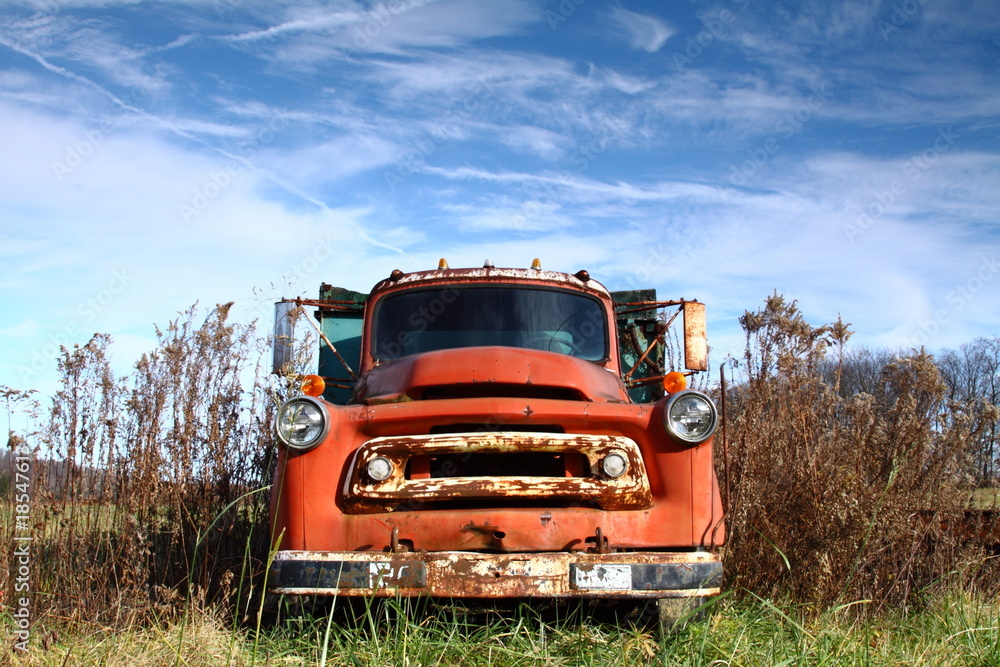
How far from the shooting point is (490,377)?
4.04 meters

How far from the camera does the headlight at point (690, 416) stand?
3762 millimetres

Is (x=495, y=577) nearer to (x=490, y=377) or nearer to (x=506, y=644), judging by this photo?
(x=506, y=644)

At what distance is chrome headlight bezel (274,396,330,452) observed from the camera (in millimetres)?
3707

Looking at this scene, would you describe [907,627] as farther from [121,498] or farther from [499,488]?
[121,498]

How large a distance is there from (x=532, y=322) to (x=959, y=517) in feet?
10.7

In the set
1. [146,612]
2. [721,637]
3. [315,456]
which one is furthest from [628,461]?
[146,612]

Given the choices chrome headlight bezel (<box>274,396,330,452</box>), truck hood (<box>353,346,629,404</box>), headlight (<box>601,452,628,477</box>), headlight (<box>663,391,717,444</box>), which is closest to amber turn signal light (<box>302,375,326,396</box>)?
truck hood (<box>353,346,629,404</box>)

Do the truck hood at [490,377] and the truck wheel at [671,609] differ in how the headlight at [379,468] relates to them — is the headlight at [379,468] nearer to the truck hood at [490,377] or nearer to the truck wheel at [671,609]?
the truck hood at [490,377]

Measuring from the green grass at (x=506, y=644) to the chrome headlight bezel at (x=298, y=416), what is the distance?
825 mm

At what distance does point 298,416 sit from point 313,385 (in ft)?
3.67

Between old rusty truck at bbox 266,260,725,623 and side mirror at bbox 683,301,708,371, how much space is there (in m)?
1.12

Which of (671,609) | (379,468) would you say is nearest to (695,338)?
(671,609)

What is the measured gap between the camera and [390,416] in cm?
378

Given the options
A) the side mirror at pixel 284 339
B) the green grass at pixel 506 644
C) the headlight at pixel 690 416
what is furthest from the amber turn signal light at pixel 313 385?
the headlight at pixel 690 416
